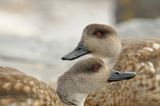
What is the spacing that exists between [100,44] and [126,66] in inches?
17.6

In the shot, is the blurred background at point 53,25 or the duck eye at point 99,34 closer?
the duck eye at point 99,34

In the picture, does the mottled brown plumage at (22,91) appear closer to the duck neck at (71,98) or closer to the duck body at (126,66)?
the duck neck at (71,98)

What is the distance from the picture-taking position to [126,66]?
25.7ft

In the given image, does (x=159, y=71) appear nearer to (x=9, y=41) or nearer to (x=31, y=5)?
(x=9, y=41)

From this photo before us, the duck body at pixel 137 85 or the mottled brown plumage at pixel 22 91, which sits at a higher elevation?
the mottled brown plumage at pixel 22 91

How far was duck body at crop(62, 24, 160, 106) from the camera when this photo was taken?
7.79m

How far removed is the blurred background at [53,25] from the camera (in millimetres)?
11234

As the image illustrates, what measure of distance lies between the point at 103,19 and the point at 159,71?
13939 mm

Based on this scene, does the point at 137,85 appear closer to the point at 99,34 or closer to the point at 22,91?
the point at 99,34

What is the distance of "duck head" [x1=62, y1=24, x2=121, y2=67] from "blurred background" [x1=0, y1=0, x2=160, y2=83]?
2106mm

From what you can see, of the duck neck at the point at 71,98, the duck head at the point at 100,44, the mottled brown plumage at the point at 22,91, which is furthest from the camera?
the duck head at the point at 100,44

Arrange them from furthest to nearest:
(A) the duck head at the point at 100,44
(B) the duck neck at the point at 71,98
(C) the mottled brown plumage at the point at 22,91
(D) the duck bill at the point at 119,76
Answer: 1. (A) the duck head at the point at 100,44
2. (D) the duck bill at the point at 119,76
3. (B) the duck neck at the point at 71,98
4. (C) the mottled brown plumage at the point at 22,91

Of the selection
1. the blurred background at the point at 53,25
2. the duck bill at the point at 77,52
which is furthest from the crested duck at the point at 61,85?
the blurred background at the point at 53,25

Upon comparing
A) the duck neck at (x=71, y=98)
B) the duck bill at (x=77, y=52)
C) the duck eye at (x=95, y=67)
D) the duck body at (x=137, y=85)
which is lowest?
the duck body at (x=137, y=85)
